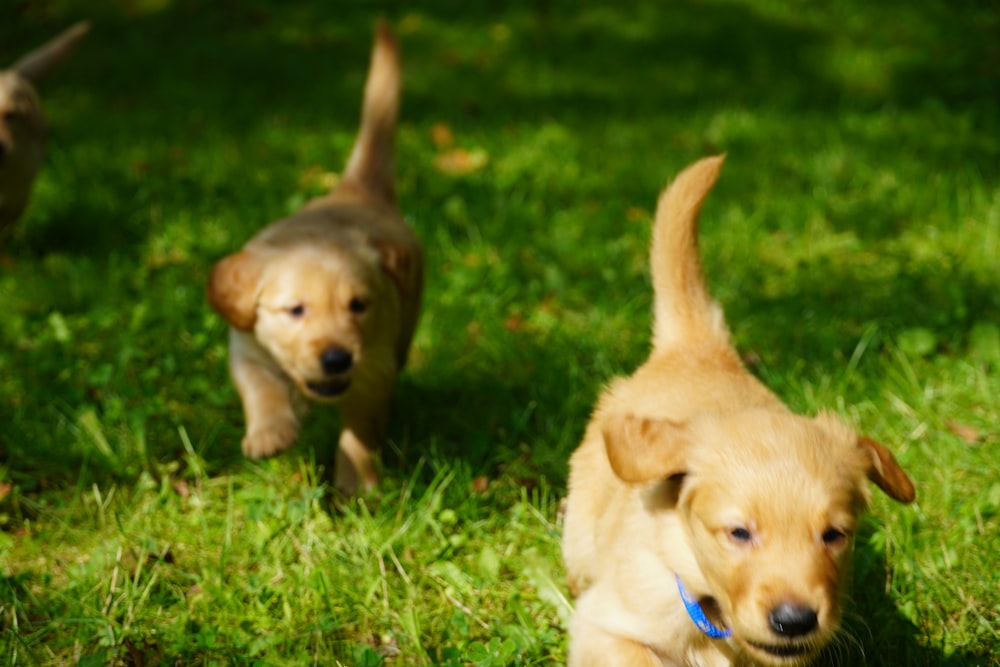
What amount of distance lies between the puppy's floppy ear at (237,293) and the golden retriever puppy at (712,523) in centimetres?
120

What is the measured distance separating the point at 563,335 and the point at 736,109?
301cm

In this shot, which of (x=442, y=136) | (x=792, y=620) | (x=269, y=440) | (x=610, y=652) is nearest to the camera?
(x=792, y=620)

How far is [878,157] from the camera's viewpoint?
18.6 feet

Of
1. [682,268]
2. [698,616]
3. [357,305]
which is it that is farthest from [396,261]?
[698,616]

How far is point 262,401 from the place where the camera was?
3.26 meters

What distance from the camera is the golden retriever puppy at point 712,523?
189 centimetres

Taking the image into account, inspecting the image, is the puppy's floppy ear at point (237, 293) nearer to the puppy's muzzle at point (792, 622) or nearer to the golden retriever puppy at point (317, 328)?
the golden retriever puppy at point (317, 328)

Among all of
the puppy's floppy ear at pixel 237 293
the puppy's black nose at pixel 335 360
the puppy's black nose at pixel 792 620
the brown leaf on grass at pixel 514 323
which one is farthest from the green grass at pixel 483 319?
the puppy's black nose at pixel 792 620

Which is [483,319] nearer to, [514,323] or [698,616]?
[514,323]

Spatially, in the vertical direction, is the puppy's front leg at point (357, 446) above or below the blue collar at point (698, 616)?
below

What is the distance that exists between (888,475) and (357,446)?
1.69 meters

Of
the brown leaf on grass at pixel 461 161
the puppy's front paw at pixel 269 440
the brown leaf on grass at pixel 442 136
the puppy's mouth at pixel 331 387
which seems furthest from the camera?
the brown leaf on grass at pixel 442 136

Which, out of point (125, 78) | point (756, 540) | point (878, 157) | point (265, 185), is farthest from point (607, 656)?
point (125, 78)

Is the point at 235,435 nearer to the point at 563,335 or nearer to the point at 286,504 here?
the point at 286,504
